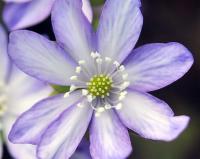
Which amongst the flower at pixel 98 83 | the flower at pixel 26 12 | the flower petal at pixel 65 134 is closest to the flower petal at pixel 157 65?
the flower at pixel 98 83

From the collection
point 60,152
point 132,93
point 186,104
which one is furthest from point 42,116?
point 186,104

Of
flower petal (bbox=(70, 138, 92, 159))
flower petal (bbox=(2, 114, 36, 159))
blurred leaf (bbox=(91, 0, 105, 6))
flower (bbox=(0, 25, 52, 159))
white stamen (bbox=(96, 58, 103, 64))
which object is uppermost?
white stamen (bbox=(96, 58, 103, 64))

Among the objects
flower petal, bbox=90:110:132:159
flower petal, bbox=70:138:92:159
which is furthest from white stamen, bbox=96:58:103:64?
flower petal, bbox=70:138:92:159

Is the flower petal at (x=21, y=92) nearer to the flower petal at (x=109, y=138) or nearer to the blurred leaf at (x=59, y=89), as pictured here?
the blurred leaf at (x=59, y=89)

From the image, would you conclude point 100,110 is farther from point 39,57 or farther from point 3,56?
point 3,56

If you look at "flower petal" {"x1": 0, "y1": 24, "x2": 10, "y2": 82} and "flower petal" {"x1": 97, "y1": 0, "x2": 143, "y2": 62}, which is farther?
"flower petal" {"x1": 0, "y1": 24, "x2": 10, "y2": 82}

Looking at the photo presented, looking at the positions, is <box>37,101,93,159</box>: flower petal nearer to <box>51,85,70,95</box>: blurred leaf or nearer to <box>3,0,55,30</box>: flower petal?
<box>51,85,70,95</box>: blurred leaf

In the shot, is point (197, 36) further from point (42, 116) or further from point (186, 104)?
point (42, 116)
